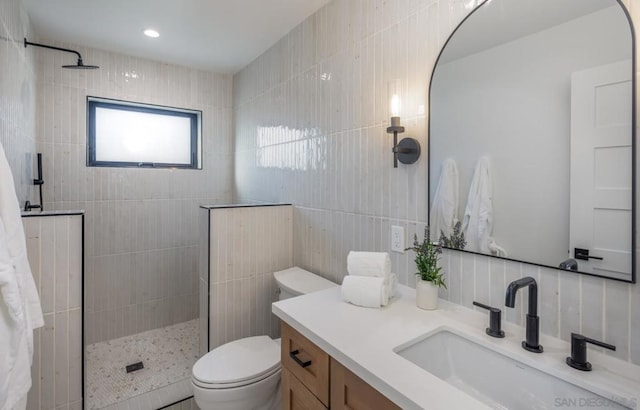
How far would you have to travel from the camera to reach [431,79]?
1296 millimetres

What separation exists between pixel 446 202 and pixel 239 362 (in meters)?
1.26

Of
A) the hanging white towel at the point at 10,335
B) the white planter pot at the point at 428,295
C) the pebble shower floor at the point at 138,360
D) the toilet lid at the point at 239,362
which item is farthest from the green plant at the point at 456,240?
the pebble shower floor at the point at 138,360

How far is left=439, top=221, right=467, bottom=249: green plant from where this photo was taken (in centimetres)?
122

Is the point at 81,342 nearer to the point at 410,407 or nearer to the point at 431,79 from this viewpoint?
the point at 410,407

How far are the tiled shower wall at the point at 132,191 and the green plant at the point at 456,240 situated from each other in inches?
93.6

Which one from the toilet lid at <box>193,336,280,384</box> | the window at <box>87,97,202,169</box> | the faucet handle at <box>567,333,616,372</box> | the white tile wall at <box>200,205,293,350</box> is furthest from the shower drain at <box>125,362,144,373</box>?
the faucet handle at <box>567,333,616,372</box>

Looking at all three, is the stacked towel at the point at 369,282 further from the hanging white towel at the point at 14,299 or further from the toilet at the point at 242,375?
the hanging white towel at the point at 14,299

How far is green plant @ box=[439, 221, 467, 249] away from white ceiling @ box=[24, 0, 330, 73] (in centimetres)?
151

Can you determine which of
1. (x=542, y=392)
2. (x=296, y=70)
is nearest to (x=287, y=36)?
(x=296, y=70)

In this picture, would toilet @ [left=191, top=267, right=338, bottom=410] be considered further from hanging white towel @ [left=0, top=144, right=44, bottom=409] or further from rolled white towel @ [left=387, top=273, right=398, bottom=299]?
hanging white towel @ [left=0, top=144, right=44, bottom=409]

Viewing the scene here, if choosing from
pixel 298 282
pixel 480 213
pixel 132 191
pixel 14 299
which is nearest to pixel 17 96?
pixel 132 191

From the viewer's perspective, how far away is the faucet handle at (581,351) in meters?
0.83

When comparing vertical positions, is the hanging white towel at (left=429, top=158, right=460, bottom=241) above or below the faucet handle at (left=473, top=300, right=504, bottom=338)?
above

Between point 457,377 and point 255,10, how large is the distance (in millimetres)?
2174
